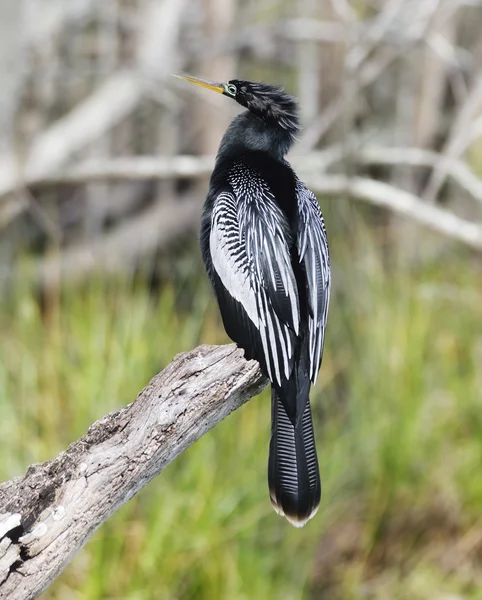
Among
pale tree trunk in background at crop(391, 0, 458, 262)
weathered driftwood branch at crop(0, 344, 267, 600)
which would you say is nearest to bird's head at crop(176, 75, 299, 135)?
weathered driftwood branch at crop(0, 344, 267, 600)

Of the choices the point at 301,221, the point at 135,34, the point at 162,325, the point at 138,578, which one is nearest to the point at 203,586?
the point at 138,578

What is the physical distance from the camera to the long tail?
1981 millimetres

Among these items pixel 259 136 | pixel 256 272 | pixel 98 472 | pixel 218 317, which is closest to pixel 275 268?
pixel 256 272

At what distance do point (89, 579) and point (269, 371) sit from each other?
187 cm

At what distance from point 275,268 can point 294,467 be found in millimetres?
441

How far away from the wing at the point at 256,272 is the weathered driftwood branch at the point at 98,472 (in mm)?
149

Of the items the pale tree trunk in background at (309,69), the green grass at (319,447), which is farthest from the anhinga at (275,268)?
the pale tree trunk in background at (309,69)

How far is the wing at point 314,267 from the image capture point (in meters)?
2.07

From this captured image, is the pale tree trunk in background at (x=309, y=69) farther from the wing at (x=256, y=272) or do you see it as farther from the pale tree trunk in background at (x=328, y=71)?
the wing at (x=256, y=272)

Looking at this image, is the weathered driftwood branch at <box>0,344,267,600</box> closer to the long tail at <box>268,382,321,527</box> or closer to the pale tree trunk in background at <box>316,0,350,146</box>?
the long tail at <box>268,382,321,527</box>

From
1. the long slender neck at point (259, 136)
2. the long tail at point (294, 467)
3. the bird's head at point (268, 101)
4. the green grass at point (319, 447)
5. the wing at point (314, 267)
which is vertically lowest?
the green grass at point (319, 447)

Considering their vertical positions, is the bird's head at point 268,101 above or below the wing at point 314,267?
above

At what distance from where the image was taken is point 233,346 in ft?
6.45

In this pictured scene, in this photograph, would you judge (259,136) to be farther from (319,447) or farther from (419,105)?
(419,105)
